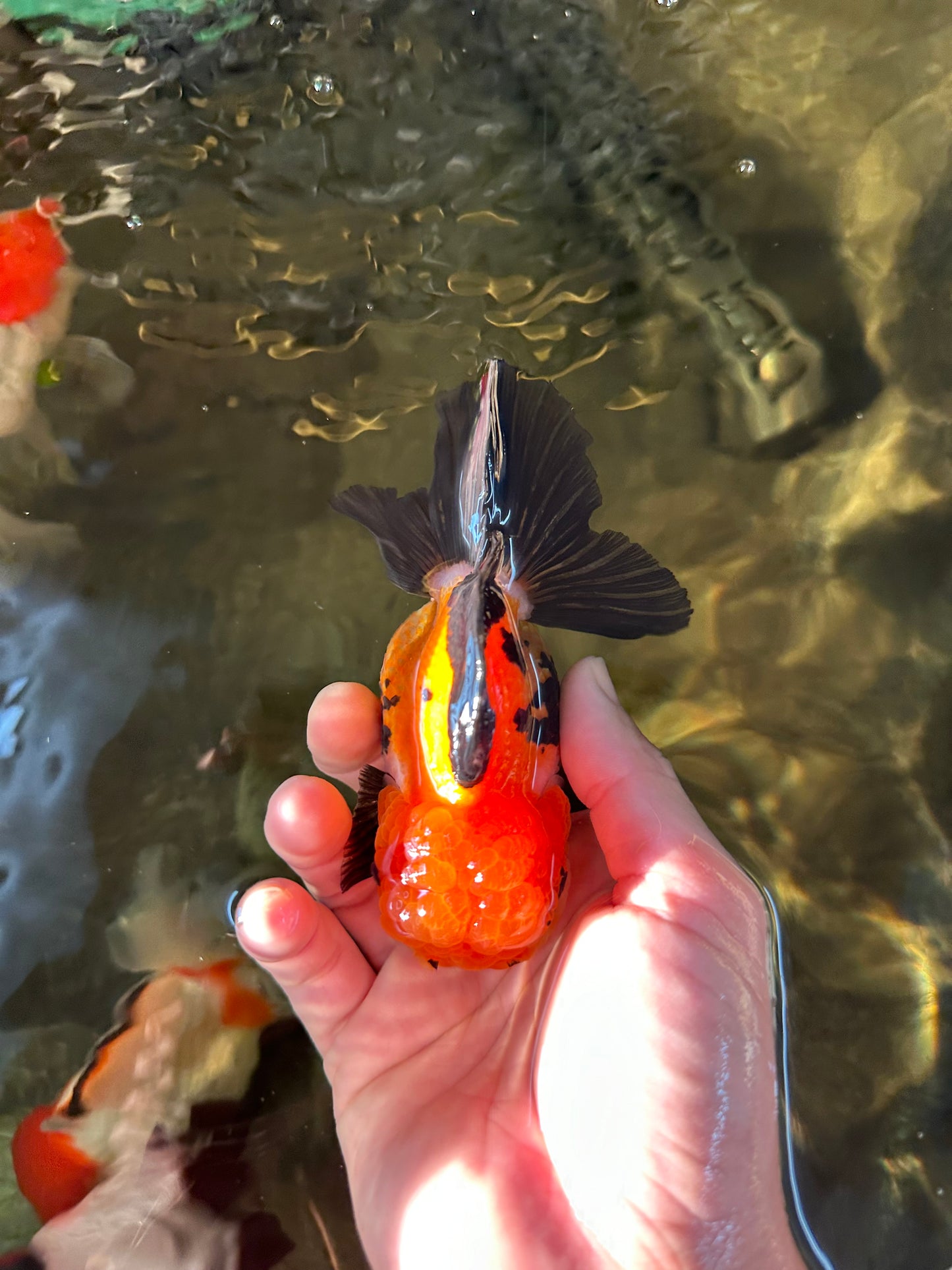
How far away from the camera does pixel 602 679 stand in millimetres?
1866

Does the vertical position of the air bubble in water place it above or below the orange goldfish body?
above

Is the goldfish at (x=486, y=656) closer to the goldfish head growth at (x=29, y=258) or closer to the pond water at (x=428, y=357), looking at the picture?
the pond water at (x=428, y=357)

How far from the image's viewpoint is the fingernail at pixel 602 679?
1.84 metres

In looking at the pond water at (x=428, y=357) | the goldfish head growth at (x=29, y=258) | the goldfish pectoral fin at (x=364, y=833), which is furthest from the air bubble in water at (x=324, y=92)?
the goldfish pectoral fin at (x=364, y=833)

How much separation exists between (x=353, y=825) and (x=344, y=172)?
2.02 metres

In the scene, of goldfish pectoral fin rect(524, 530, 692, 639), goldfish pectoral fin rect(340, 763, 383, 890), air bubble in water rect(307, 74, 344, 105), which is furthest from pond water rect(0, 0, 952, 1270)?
goldfish pectoral fin rect(340, 763, 383, 890)

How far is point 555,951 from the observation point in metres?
1.85

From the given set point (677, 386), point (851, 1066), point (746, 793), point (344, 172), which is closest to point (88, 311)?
point (344, 172)

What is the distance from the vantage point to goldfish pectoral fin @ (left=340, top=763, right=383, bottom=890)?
178 centimetres

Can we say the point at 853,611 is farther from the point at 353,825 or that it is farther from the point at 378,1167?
the point at 378,1167

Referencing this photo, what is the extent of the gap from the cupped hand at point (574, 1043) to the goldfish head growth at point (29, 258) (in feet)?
5.68

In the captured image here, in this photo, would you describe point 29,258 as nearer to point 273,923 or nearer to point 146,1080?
point 273,923

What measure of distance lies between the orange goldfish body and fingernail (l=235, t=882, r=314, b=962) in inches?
19.3

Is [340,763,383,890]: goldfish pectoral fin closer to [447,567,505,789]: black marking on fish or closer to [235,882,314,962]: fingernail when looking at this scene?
[235,882,314,962]: fingernail
